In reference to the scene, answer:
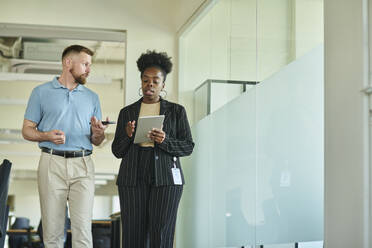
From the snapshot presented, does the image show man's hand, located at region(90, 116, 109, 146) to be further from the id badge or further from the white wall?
the white wall

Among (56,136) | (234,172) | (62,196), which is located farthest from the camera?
(234,172)

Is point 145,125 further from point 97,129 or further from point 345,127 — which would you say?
point 345,127

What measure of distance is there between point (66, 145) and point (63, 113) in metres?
0.22

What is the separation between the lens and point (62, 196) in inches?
158

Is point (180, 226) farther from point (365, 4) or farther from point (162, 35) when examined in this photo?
point (365, 4)

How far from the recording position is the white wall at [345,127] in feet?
8.58

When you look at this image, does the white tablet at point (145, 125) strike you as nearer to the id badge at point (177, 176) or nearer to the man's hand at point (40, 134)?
the id badge at point (177, 176)

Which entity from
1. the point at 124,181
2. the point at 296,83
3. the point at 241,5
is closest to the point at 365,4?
the point at 296,83

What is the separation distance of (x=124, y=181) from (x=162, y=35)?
2.42 meters

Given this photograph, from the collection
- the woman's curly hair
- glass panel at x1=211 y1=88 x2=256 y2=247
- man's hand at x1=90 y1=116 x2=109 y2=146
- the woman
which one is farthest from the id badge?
the woman's curly hair

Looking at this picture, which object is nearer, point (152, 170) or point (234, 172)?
point (152, 170)

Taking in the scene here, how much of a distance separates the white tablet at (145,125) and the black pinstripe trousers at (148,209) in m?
0.13

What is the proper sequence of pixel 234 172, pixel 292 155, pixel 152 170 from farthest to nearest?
pixel 234 172, pixel 152 170, pixel 292 155

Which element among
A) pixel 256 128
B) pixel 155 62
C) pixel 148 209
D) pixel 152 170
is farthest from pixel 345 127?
pixel 155 62
